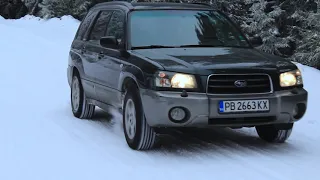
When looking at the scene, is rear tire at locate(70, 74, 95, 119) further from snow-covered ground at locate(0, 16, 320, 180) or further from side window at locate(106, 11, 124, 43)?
side window at locate(106, 11, 124, 43)

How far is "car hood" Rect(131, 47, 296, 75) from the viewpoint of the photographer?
18.4 ft

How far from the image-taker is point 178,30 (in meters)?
6.70

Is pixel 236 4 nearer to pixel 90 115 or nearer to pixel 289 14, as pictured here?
pixel 289 14

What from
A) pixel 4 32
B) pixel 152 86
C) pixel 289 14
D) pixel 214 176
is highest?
pixel 152 86

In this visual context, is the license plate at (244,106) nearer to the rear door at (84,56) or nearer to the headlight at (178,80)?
the headlight at (178,80)

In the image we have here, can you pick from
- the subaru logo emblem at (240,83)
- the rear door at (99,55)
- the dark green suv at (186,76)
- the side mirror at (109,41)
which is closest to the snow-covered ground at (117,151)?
the dark green suv at (186,76)

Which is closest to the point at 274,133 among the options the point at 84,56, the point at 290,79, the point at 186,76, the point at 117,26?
the point at 290,79

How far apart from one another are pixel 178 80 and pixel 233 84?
552 mm

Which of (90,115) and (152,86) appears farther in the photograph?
(90,115)

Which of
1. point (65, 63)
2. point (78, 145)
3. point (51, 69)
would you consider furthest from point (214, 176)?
point (65, 63)

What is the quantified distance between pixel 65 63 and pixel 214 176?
1053cm

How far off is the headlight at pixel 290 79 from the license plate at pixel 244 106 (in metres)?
0.34

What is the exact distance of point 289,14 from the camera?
22750mm

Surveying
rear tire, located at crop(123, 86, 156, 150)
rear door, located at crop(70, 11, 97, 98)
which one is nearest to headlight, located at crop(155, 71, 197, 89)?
rear tire, located at crop(123, 86, 156, 150)
